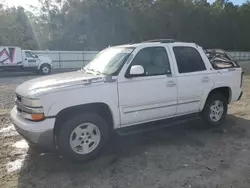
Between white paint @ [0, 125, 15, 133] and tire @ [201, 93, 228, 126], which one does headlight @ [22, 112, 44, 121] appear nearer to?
white paint @ [0, 125, 15, 133]

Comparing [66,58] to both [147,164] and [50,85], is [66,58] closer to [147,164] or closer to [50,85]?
[50,85]

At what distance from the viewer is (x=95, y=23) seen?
3309cm

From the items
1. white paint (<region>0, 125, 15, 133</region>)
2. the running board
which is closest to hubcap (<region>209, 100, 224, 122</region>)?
the running board

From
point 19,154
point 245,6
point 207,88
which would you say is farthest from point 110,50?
point 245,6

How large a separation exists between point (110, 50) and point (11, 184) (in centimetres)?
295

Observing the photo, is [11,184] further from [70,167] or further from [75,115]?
[75,115]

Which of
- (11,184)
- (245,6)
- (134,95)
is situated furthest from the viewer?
(245,6)

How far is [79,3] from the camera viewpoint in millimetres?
32688

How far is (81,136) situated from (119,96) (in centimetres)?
88

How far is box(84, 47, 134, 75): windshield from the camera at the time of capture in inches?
182

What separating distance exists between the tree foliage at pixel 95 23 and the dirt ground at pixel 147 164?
28736 mm

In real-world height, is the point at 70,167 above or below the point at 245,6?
below

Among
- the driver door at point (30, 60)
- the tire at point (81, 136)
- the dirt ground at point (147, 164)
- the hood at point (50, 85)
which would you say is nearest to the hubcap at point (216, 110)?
the dirt ground at point (147, 164)

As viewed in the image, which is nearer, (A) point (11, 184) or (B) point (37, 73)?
(A) point (11, 184)
